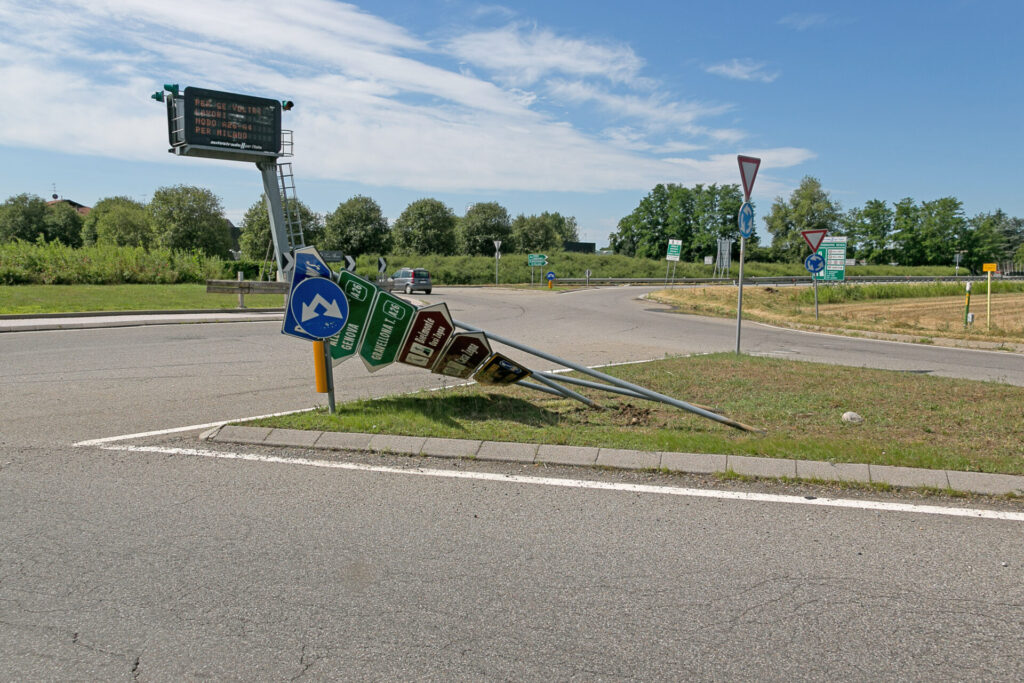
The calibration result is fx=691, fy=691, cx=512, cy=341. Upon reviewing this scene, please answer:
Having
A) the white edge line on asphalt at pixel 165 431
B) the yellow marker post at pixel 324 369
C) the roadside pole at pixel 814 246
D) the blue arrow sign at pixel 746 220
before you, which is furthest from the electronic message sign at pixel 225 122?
the yellow marker post at pixel 324 369

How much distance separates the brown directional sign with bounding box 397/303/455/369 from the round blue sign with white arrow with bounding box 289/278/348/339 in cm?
65

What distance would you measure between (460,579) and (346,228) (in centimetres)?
7439

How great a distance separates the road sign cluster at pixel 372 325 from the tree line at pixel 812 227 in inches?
3294

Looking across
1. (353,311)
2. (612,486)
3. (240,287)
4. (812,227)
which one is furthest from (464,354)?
(812,227)

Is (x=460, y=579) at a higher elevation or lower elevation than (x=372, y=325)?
lower

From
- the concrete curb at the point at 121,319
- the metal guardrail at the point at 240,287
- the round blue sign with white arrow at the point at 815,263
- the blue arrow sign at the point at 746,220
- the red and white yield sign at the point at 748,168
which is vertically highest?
the red and white yield sign at the point at 748,168

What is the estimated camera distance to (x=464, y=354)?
6.88m

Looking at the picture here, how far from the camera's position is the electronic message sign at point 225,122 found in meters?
27.3

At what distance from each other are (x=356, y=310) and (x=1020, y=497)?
5495 millimetres

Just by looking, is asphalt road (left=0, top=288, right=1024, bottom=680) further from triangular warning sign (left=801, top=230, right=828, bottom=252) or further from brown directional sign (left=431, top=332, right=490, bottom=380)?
triangular warning sign (left=801, top=230, right=828, bottom=252)

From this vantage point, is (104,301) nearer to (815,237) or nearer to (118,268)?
(118,268)

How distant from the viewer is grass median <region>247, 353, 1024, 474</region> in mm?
5535

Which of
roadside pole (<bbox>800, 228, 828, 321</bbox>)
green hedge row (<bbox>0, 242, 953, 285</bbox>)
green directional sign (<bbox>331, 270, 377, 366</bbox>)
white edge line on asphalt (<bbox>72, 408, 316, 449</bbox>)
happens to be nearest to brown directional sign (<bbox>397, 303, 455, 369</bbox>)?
green directional sign (<bbox>331, 270, 377, 366</bbox>)

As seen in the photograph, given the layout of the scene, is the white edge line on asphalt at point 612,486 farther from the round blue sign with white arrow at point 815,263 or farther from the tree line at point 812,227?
the tree line at point 812,227
